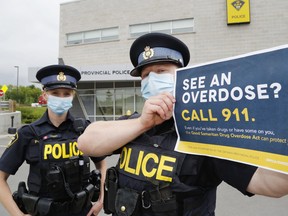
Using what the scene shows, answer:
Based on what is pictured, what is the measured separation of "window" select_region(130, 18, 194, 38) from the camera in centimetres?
1528

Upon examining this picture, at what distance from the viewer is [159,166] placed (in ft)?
3.87

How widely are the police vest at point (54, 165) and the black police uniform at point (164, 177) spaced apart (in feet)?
2.42

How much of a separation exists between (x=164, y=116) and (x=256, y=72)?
422 millimetres

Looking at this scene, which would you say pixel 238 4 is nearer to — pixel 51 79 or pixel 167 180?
A: pixel 51 79

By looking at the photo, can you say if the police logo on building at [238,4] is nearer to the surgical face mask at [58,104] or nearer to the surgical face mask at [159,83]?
the surgical face mask at [58,104]

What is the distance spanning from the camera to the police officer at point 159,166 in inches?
39.1

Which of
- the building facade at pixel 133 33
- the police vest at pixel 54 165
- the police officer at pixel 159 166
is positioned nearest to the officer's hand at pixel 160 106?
the police officer at pixel 159 166

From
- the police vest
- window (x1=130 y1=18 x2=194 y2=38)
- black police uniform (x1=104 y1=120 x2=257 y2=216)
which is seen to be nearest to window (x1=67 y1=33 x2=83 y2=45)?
window (x1=130 y1=18 x2=194 y2=38)

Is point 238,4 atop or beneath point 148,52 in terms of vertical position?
atop

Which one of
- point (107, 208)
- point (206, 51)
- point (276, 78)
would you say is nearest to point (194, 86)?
point (276, 78)

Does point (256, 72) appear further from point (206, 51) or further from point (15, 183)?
point (206, 51)

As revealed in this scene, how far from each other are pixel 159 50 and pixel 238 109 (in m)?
0.66

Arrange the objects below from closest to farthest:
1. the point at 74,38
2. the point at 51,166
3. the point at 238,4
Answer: the point at 51,166 → the point at 238,4 → the point at 74,38

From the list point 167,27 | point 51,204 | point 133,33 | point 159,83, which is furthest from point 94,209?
point 133,33
